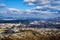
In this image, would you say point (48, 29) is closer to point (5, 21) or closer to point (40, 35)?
point (40, 35)

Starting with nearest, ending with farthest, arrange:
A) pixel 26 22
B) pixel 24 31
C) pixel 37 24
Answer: pixel 24 31 < pixel 26 22 < pixel 37 24

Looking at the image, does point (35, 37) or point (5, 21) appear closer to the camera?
point (35, 37)

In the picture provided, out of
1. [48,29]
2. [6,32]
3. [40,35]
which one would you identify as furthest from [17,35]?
[48,29]

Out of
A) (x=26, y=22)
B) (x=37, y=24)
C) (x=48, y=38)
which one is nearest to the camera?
(x=48, y=38)

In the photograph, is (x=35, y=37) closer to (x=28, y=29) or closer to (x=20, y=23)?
(x=28, y=29)

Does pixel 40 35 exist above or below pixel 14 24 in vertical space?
below

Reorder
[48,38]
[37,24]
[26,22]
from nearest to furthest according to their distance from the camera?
[48,38], [26,22], [37,24]

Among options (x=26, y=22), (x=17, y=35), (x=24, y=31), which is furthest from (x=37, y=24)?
(x=17, y=35)

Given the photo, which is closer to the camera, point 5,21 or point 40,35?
point 40,35

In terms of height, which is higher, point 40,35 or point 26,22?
point 26,22
